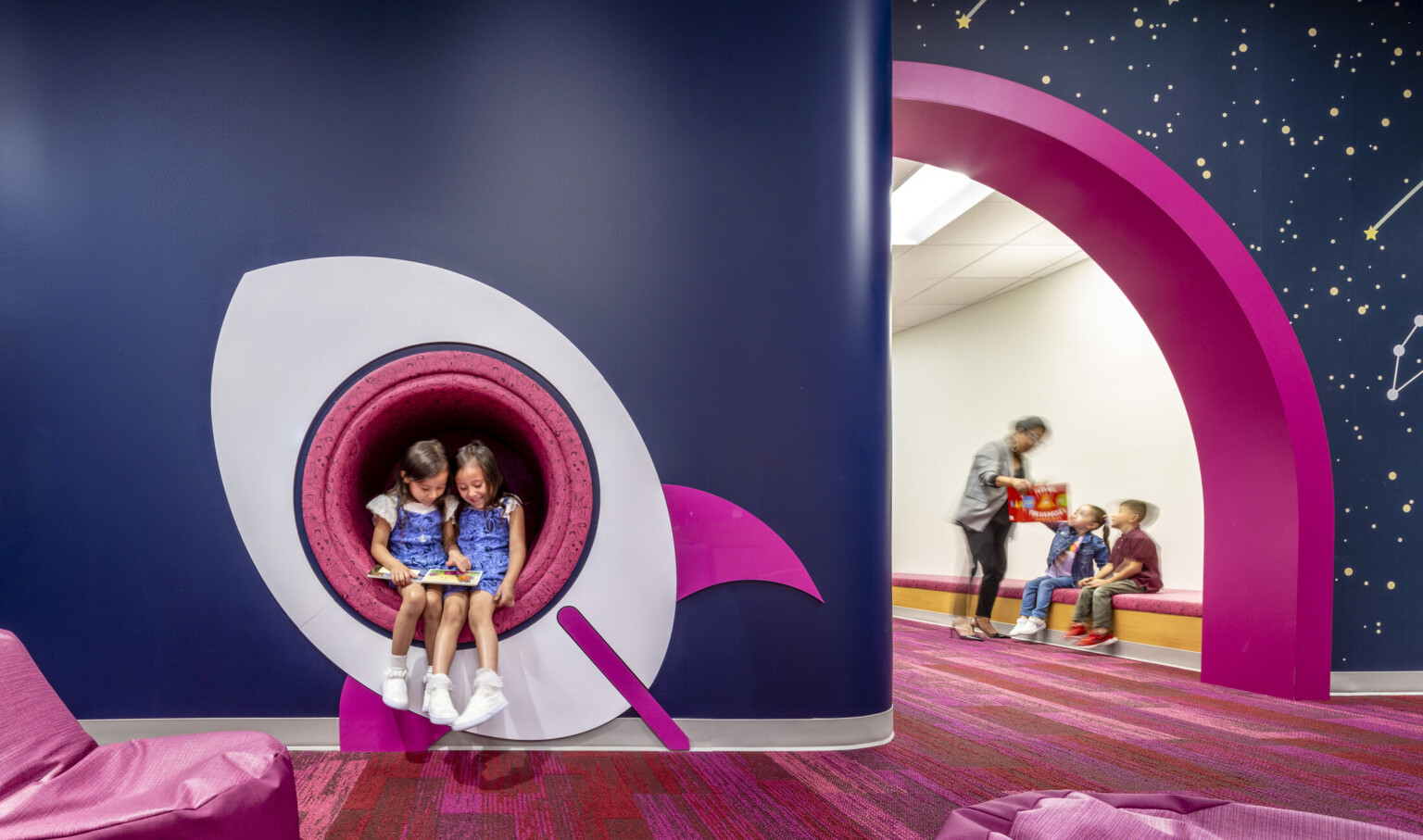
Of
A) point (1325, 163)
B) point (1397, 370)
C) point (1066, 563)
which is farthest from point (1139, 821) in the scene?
point (1066, 563)

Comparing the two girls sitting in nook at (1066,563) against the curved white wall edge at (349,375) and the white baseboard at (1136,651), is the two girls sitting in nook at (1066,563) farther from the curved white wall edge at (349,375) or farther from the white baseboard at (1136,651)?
the curved white wall edge at (349,375)

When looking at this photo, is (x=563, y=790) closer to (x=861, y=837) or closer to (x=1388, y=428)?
(x=861, y=837)

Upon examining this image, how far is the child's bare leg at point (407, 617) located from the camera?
9.82 ft

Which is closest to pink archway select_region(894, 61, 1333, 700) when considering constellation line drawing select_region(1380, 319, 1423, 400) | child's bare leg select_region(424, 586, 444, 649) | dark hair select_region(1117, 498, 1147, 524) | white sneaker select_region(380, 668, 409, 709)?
constellation line drawing select_region(1380, 319, 1423, 400)

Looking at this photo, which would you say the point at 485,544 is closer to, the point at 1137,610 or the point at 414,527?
the point at 414,527

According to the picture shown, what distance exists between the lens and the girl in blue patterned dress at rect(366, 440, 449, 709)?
3059 millimetres

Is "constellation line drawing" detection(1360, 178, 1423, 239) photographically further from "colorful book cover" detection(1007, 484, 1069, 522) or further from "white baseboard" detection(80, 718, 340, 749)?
"white baseboard" detection(80, 718, 340, 749)

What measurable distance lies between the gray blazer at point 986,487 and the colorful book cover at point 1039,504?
3.8 inches

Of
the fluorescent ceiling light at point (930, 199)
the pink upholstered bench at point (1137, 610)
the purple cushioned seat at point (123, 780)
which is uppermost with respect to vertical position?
the fluorescent ceiling light at point (930, 199)

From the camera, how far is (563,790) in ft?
8.71

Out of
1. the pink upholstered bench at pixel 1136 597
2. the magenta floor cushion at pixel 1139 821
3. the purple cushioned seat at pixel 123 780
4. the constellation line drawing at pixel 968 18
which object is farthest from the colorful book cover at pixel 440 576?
the pink upholstered bench at pixel 1136 597

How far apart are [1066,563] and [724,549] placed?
483cm

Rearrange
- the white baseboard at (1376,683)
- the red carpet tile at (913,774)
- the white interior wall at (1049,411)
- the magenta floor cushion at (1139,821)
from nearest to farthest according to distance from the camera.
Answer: the magenta floor cushion at (1139,821) → the red carpet tile at (913,774) → the white baseboard at (1376,683) → the white interior wall at (1049,411)

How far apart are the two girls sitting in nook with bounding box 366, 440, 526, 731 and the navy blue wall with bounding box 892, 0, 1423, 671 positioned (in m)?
3.09
